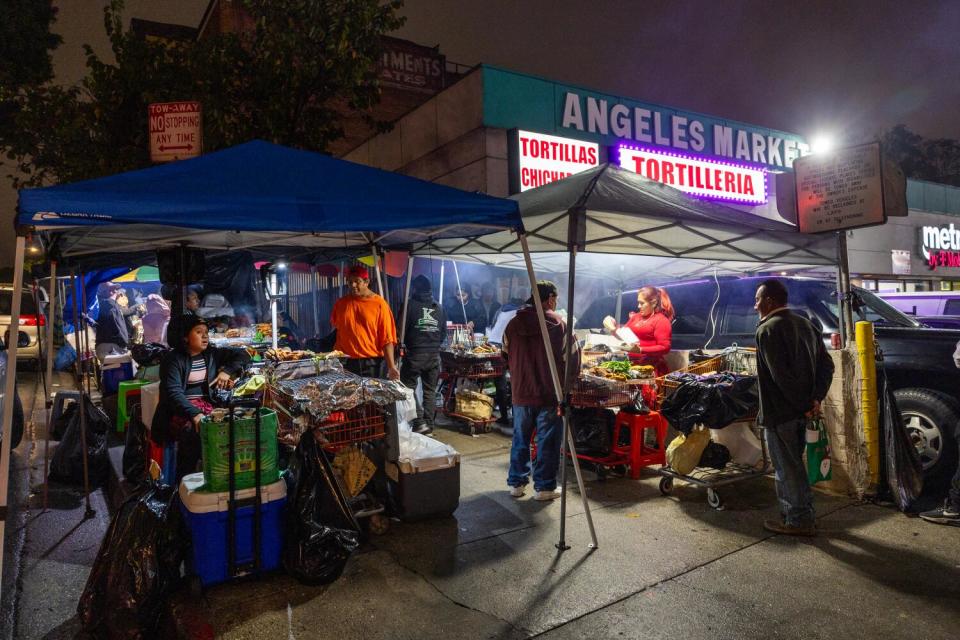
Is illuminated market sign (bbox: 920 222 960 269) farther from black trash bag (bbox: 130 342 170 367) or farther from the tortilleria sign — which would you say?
black trash bag (bbox: 130 342 170 367)

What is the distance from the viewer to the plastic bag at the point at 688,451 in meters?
5.79

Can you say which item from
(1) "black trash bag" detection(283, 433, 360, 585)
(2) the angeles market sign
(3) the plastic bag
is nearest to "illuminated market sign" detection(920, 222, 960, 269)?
(2) the angeles market sign

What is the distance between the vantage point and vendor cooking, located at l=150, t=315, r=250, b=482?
4.75m

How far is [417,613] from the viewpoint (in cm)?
365

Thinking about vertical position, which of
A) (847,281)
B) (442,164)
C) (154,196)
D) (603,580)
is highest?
(442,164)

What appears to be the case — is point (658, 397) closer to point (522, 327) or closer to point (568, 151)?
point (522, 327)

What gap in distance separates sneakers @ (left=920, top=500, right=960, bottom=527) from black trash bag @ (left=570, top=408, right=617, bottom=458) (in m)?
2.75

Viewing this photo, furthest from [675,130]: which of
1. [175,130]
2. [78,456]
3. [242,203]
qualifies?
[78,456]

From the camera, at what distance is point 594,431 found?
6.41 meters

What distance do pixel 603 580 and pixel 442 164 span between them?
1067 centimetres

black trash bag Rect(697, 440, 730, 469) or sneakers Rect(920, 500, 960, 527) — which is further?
black trash bag Rect(697, 440, 730, 469)

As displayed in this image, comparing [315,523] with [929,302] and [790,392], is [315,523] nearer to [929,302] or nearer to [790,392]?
[790,392]

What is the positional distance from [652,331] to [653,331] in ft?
0.04

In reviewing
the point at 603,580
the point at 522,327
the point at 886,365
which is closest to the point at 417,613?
the point at 603,580
